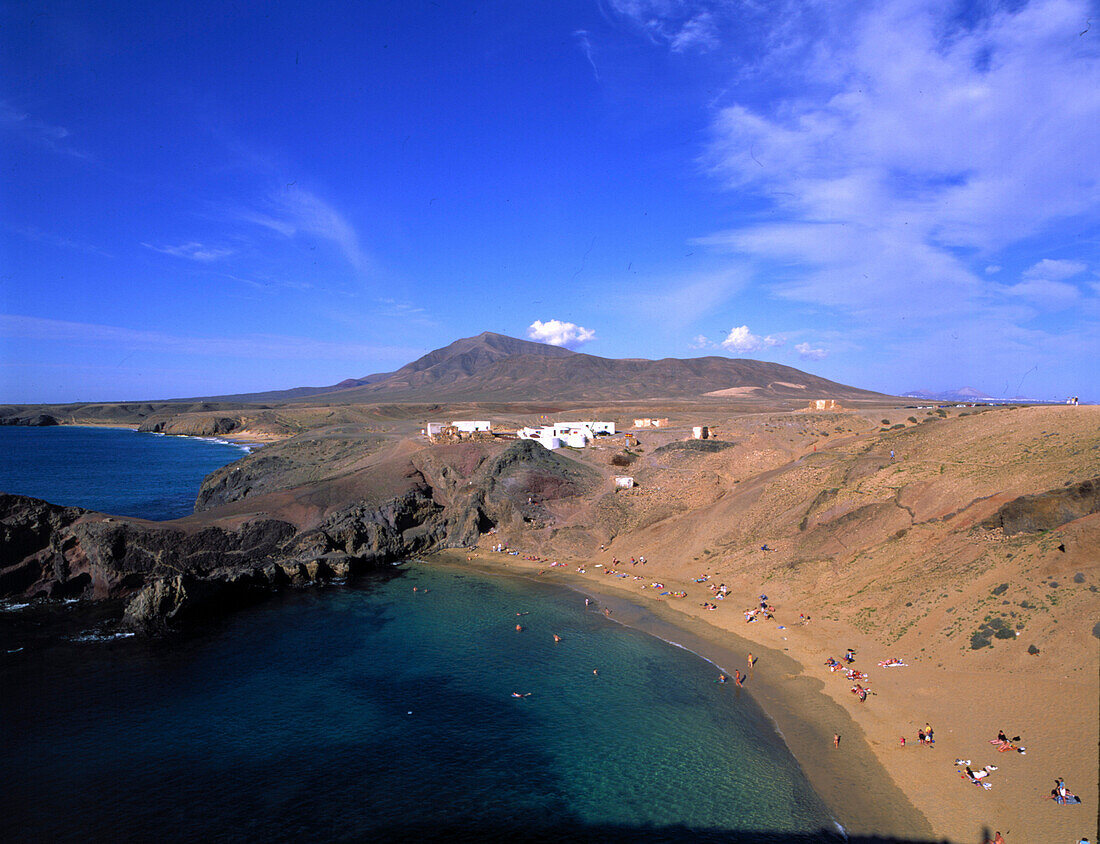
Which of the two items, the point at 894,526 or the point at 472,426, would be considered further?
the point at 472,426

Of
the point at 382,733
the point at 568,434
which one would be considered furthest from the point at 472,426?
the point at 382,733

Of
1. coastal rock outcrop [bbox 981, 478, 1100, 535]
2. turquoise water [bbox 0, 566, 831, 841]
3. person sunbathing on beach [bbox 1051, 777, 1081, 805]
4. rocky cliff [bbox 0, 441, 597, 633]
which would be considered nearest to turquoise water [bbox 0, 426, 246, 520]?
rocky cliff [bbox 0, 441, 597, 633]

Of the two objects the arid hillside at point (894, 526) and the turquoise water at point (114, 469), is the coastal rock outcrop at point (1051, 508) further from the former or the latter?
the turquoise water at point (114, 469)

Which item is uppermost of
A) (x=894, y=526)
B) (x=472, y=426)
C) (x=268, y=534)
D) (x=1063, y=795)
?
(x=472, y=426)

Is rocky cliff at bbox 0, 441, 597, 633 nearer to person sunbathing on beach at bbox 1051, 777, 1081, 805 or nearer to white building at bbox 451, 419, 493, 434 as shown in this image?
white building at bbox 451, 419, 493, 434

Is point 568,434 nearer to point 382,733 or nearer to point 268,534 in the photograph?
point 268,534

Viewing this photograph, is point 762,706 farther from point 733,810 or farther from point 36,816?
point 36,816
